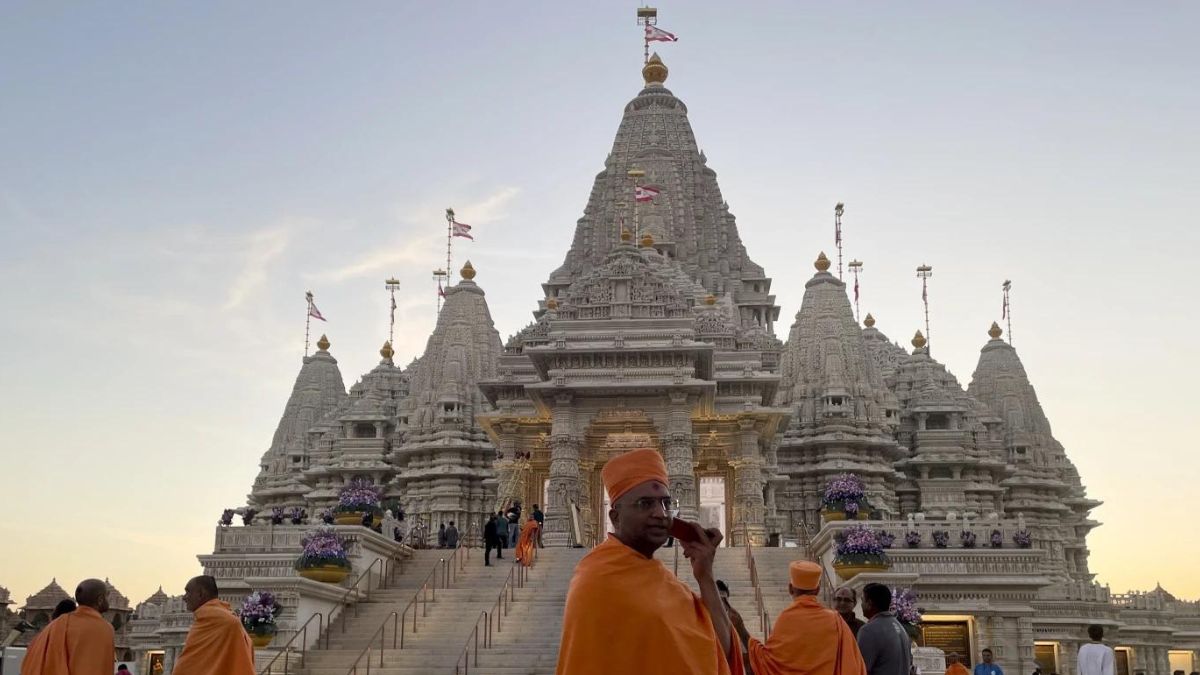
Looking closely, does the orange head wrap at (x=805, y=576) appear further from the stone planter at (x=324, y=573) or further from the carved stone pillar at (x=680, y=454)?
the carved stone pillar at (x=680, y=454)

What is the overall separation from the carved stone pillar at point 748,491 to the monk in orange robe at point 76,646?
3122 cm

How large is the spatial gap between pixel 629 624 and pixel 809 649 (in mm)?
3079

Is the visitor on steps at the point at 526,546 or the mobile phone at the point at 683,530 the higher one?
the visitor on steps at the point at 526,546

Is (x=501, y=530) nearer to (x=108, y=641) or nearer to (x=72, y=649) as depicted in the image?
(x=108, y=641)

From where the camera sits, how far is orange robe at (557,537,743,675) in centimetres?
565

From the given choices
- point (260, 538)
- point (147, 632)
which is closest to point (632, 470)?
point (260, 538)

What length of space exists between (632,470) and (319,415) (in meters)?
64.1

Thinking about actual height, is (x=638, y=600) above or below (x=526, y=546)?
below

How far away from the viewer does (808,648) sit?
331 inches

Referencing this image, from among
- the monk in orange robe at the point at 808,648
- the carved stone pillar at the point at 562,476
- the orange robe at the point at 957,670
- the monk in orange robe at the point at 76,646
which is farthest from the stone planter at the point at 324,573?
the monk in orange robe at the point at 808,648

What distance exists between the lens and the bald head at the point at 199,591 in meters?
9.88

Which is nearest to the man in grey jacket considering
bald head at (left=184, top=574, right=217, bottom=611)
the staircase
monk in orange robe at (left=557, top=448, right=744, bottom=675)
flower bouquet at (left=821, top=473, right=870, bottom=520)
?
monk in orange robe at (left=557, top=448, right=744, bottom=675)

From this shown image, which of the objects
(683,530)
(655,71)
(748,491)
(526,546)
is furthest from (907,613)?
(655,71)

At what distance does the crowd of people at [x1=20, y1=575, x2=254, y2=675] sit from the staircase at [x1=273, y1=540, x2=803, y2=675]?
12.4 m
